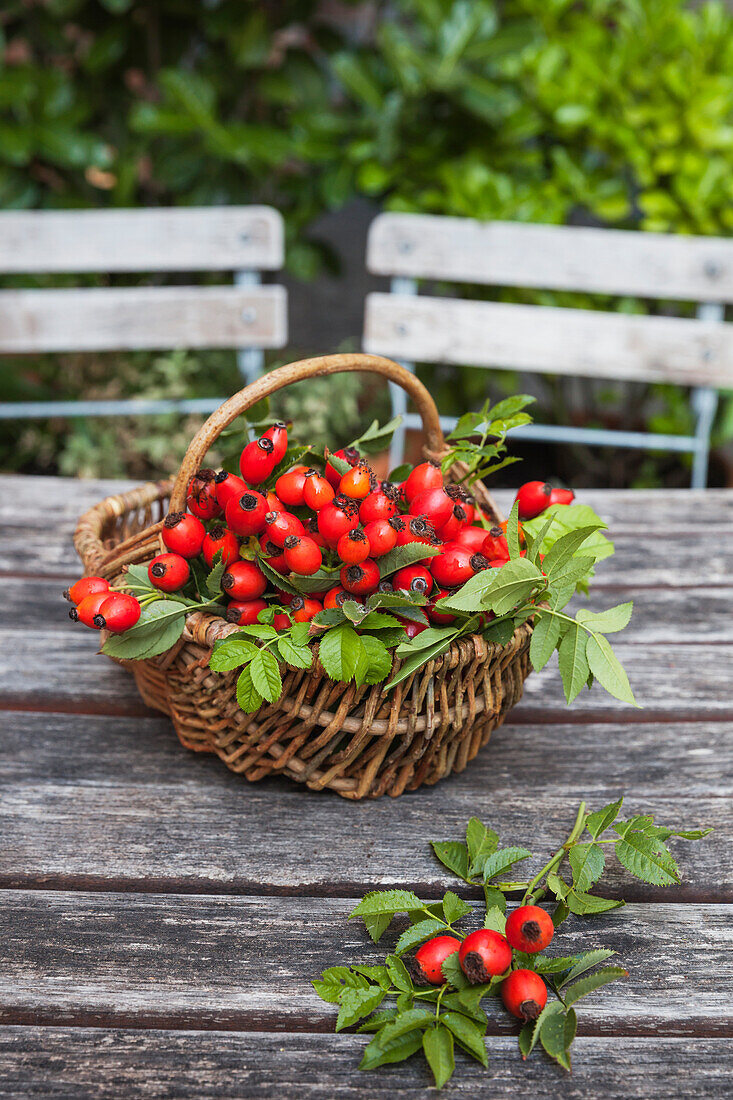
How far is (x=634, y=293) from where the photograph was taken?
64.0 inches

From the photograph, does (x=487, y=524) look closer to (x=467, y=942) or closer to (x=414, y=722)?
(x=414, y=722)

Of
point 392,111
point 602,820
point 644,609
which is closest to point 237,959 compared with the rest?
point 602,820

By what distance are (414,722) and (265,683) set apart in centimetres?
12

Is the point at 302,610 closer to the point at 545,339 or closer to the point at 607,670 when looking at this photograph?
the point at 607,670

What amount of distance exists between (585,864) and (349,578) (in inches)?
10.4

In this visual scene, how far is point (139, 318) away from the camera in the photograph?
1.69 meters

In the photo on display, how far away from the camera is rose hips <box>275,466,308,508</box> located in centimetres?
70

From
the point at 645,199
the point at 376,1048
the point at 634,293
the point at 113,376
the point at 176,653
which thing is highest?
the point at 645,199

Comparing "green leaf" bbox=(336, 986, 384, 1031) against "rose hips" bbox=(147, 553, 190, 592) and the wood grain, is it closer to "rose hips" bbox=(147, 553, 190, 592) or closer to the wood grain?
"rose hips" bbox=(147, 553, 190, 592)

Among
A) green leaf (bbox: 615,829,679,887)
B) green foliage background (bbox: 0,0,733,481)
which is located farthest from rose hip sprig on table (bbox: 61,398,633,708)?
green foliage background (bbox: 0,0,733,481)

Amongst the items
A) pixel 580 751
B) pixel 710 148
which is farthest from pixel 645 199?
pixel 580 751

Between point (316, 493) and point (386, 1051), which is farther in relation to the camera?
point (316, 493)

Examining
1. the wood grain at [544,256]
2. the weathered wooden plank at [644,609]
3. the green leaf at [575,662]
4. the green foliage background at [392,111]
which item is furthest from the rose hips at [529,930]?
the green foliage background at [392,111]

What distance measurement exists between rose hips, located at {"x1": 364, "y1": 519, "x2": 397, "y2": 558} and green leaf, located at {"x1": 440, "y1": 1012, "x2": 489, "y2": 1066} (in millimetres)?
310
